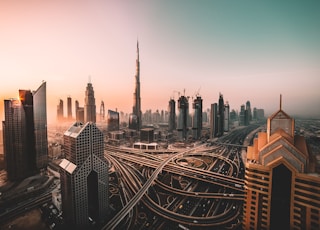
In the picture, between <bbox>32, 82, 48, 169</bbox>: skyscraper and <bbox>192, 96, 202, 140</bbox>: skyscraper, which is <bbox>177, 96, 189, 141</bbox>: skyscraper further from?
<bbox>32, 82, 48, 169</bbox>: skyscraper

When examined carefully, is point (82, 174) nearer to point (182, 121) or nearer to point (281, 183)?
point (281, 183)

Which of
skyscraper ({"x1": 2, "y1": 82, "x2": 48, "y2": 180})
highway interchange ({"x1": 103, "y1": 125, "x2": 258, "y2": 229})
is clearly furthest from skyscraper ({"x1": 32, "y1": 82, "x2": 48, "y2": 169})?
highway interchange ({"x1": 103, "y1": 125, "x2": 258, "y2": 229})

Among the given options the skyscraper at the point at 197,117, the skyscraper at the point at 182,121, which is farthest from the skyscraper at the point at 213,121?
the skyscraper at the point at 182,121

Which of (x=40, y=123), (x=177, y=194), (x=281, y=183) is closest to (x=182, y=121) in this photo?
(x=177, y=194)

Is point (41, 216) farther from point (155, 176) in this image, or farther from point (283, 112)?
point (283, 112)

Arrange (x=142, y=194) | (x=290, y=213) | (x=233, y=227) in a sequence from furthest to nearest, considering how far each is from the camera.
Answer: (x=142, y=194) → (x=233, y=227) → (x=290, y=213)

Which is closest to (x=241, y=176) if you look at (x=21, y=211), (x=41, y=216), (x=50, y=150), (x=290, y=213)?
(x=290, y=213)
